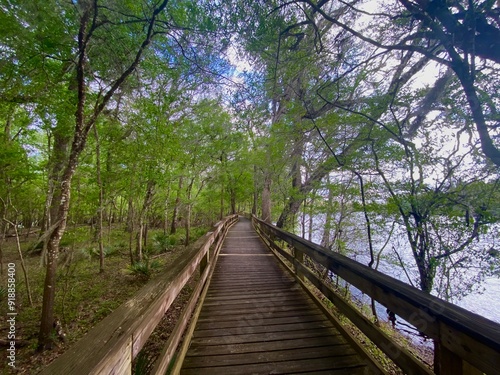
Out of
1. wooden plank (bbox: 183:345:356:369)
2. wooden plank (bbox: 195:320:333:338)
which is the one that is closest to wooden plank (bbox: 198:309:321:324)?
wooden plank (bbox: 195:320:333:338)

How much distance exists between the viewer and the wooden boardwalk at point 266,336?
1940 millimetres

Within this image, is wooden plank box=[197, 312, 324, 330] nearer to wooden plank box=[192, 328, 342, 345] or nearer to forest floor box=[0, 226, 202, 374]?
wooden plank box=[192, 328, 342, 345]

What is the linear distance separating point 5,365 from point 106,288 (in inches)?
121

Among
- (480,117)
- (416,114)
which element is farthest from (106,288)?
(416,114)

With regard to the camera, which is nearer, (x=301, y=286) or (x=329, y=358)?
(x=329, y=358)

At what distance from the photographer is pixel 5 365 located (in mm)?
3600

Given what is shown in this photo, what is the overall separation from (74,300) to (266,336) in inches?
246

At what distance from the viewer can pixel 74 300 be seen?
5852 mm

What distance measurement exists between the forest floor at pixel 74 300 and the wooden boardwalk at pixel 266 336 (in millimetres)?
1149

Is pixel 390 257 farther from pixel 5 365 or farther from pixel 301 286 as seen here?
pixel 5 365

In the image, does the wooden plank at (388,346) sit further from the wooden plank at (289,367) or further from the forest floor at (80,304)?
the forest floor at (80,304)

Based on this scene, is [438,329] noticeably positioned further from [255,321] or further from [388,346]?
[255,321]

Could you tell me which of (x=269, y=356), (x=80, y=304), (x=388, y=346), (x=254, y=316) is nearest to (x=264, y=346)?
(x=269, y=356)

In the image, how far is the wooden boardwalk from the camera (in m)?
Answer: 1.94
